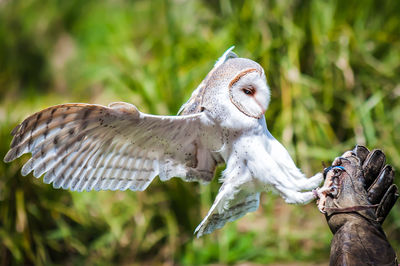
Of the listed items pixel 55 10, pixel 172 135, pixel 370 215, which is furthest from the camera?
pixel 55 10

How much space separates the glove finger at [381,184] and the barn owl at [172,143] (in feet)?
0.70

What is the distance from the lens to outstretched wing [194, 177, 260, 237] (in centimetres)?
204

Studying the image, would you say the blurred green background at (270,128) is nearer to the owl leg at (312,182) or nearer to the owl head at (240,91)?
the owl leg at (312,182)

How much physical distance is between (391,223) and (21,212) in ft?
9.96

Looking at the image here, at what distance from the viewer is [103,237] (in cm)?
416

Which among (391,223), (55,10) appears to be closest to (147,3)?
(55,10)

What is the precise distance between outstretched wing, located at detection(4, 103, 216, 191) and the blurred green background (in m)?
1.94

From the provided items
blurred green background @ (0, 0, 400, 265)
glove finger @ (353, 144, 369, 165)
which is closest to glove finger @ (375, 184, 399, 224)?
glove finger @ (353, 144, 369, 165)

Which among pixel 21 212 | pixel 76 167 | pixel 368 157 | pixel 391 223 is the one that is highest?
pixel 76 167

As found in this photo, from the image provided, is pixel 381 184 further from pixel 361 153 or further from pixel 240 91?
pixel 240 91

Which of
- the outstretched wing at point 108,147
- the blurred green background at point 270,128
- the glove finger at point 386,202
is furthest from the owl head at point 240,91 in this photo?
the blurred green background at point 270,128

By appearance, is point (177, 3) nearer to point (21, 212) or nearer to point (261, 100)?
point (21, 212)

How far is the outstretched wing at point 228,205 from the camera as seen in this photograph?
2043 mm

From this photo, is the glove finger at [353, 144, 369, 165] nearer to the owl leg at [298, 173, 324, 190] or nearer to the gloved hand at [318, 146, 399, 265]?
the gloved hand at [318, 146, 399, 265]
